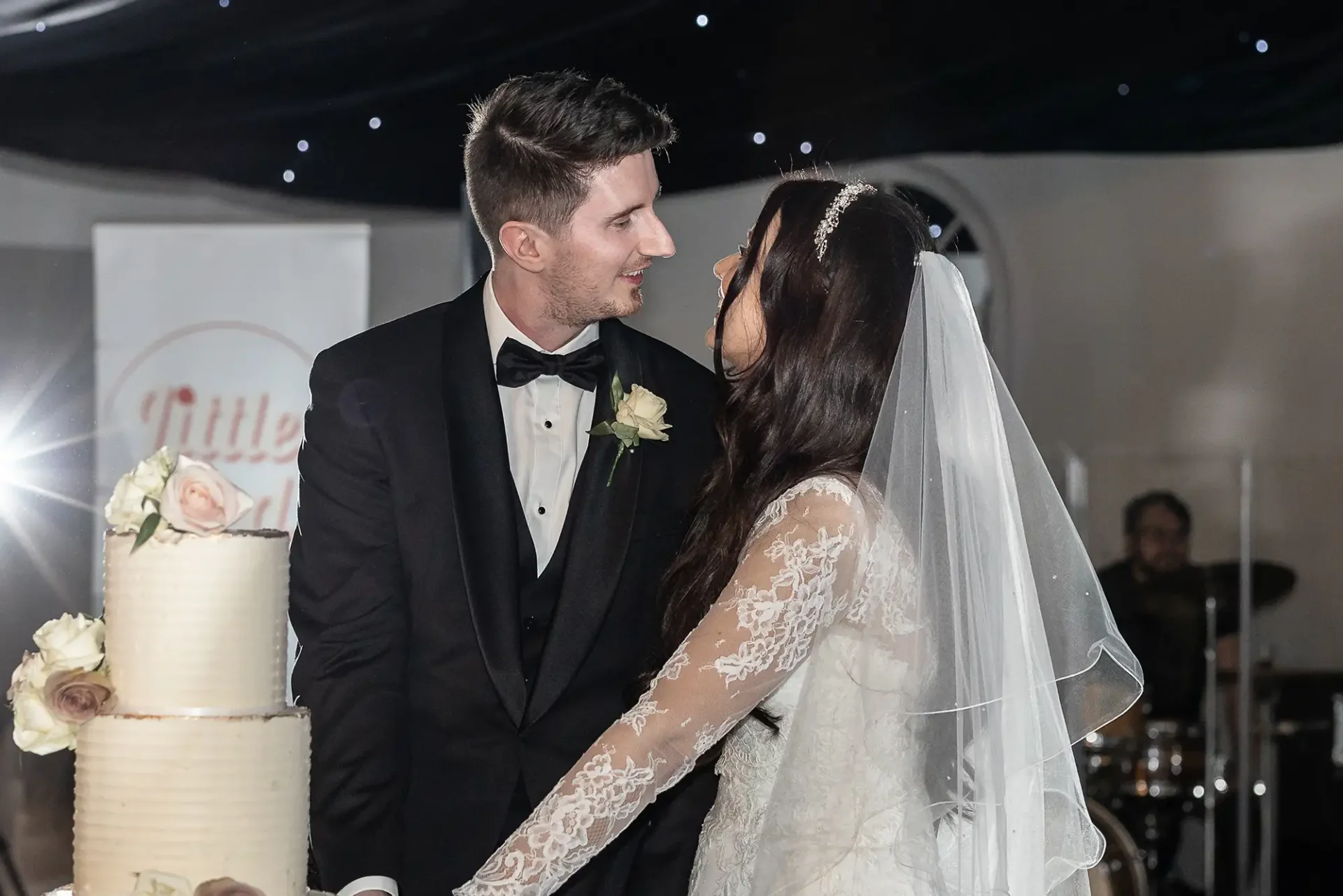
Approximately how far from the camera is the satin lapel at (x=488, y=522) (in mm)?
2680

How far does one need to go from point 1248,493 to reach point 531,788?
10.6 feet

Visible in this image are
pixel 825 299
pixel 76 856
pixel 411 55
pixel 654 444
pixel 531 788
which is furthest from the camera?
pixel 411 55

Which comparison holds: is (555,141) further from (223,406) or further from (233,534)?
(223,406)

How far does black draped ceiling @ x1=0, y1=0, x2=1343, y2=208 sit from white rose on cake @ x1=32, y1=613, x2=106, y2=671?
200cm

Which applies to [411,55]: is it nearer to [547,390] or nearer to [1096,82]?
[547,390]

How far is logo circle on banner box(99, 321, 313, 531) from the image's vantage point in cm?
366

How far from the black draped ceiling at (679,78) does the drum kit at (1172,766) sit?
60.2 inches

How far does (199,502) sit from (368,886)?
99 centimetres

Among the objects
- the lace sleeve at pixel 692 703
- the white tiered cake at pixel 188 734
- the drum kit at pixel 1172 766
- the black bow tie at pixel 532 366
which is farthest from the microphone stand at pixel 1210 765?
the white tiered cake at pixel 188 734

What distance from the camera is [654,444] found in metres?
2.89

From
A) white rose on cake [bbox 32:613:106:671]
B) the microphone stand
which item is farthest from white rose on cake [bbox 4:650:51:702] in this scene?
the microphone stand

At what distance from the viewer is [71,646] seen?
2000mm

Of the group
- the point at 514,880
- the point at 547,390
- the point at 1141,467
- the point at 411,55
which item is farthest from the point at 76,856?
the point at 1141,467

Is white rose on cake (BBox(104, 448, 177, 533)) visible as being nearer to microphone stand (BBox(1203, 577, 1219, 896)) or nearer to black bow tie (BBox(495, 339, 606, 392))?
black bow tie (BBox(495, 339, 606, 392))
